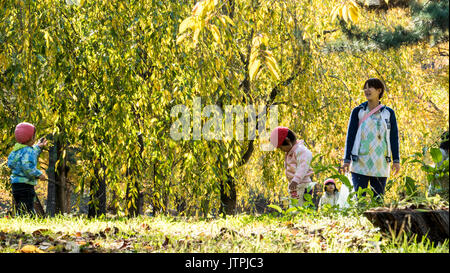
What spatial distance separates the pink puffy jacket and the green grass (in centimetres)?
80

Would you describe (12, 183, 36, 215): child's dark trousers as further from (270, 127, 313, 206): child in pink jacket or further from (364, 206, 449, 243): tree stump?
(364, 206, 449, 243): tree stump

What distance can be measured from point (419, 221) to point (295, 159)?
2426 millimetres

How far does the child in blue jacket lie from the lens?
18.0 ft

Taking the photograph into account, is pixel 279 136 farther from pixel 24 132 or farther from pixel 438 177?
pixel 24 132

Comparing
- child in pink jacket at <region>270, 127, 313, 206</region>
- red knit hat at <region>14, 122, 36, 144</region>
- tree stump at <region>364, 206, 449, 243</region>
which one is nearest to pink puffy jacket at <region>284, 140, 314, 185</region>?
child in pink jacket at <region>270, 127, 313, 206</region>

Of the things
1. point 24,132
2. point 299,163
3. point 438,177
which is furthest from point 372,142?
point 24,132

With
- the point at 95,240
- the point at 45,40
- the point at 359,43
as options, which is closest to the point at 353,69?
the point at 359,43

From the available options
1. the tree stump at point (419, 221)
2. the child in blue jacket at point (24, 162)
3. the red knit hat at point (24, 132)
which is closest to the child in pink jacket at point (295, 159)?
the tree stump at point (419, 221)

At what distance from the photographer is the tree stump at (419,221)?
2.71 metres

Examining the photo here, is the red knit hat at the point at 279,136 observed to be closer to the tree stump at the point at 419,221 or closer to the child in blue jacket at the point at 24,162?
the tree stump at the point at 419,221
